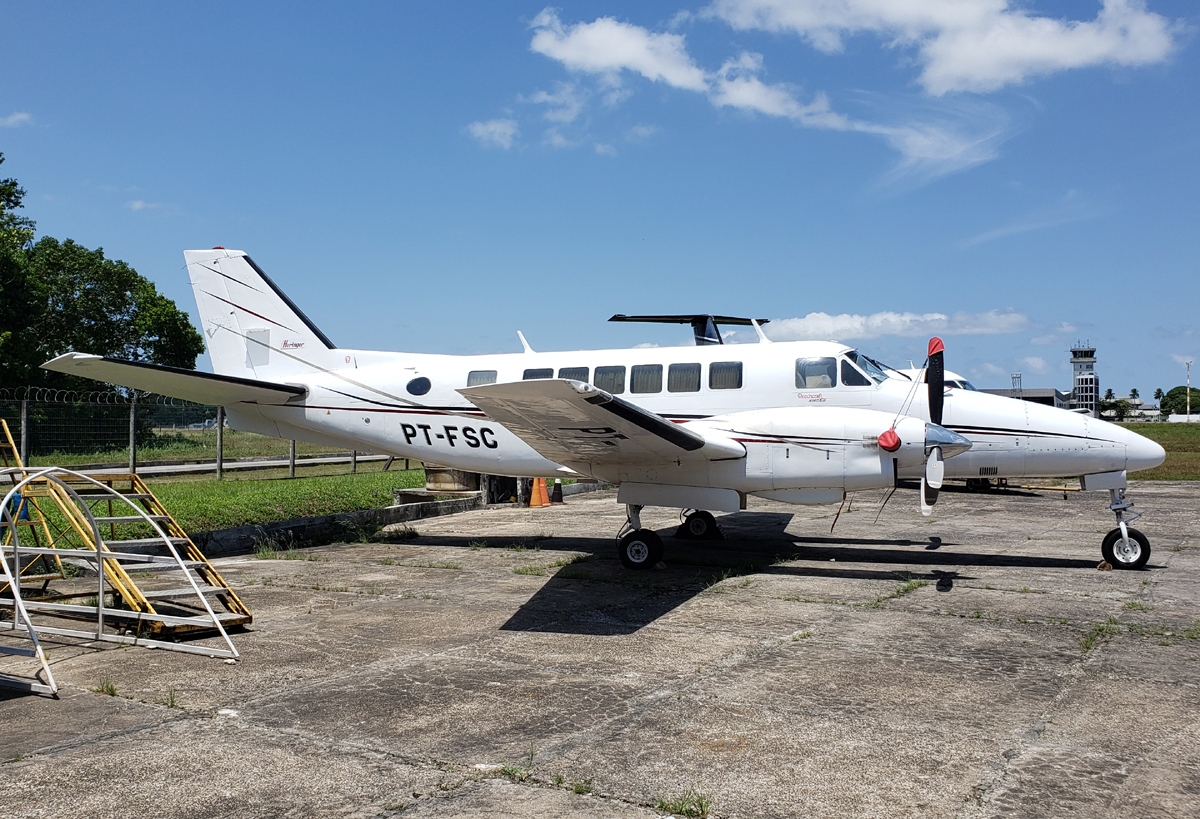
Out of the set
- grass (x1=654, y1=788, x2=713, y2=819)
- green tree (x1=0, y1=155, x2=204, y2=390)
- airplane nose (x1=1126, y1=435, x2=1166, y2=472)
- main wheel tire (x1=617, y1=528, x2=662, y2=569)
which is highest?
green tree (x1=0, y1=155, x2=204, y2=390)

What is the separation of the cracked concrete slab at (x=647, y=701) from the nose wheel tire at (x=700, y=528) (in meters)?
2.68

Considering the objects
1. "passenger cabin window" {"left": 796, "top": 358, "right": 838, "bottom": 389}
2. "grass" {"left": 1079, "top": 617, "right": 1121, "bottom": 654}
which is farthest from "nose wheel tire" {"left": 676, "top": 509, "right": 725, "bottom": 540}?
"grass" {"left": 1079, "top": 617, "right": 1121, "bottom": 654}

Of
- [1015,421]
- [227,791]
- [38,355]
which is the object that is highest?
[38,355]

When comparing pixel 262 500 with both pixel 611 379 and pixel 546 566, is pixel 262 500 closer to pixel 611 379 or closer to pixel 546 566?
pixel 546 566

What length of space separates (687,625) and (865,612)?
73.4 inches

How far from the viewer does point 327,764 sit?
4594 mm

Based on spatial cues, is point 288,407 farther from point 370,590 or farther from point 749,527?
point 749,527

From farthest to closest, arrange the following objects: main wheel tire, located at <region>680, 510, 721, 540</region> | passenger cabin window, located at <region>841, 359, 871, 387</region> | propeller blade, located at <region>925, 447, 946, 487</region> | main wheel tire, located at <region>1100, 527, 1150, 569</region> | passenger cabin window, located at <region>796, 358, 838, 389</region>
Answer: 1. main wheel tire, located at <region>680, 510, 721, 540</region>
2. passenger cabin window, located at <region>796, 358, 838, 389</region>
3. passenger cabin window, located at <region>841, 359, 871, 387</region>
4. main wheel tire, located at <region>1100, 527, 1150, 569</region>
5. propeller blade, located at <region>925, 447, 946, 487</region>

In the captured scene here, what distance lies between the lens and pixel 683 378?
11.7 meters

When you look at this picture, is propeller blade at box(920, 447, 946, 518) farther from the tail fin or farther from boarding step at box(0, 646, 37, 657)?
the tail fin

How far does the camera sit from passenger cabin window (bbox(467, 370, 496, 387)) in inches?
497

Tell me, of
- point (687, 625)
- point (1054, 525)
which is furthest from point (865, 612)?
point (1054, 525)

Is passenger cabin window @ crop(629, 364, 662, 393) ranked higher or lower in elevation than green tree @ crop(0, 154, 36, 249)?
lower

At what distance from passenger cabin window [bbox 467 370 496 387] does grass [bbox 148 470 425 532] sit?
454cm
